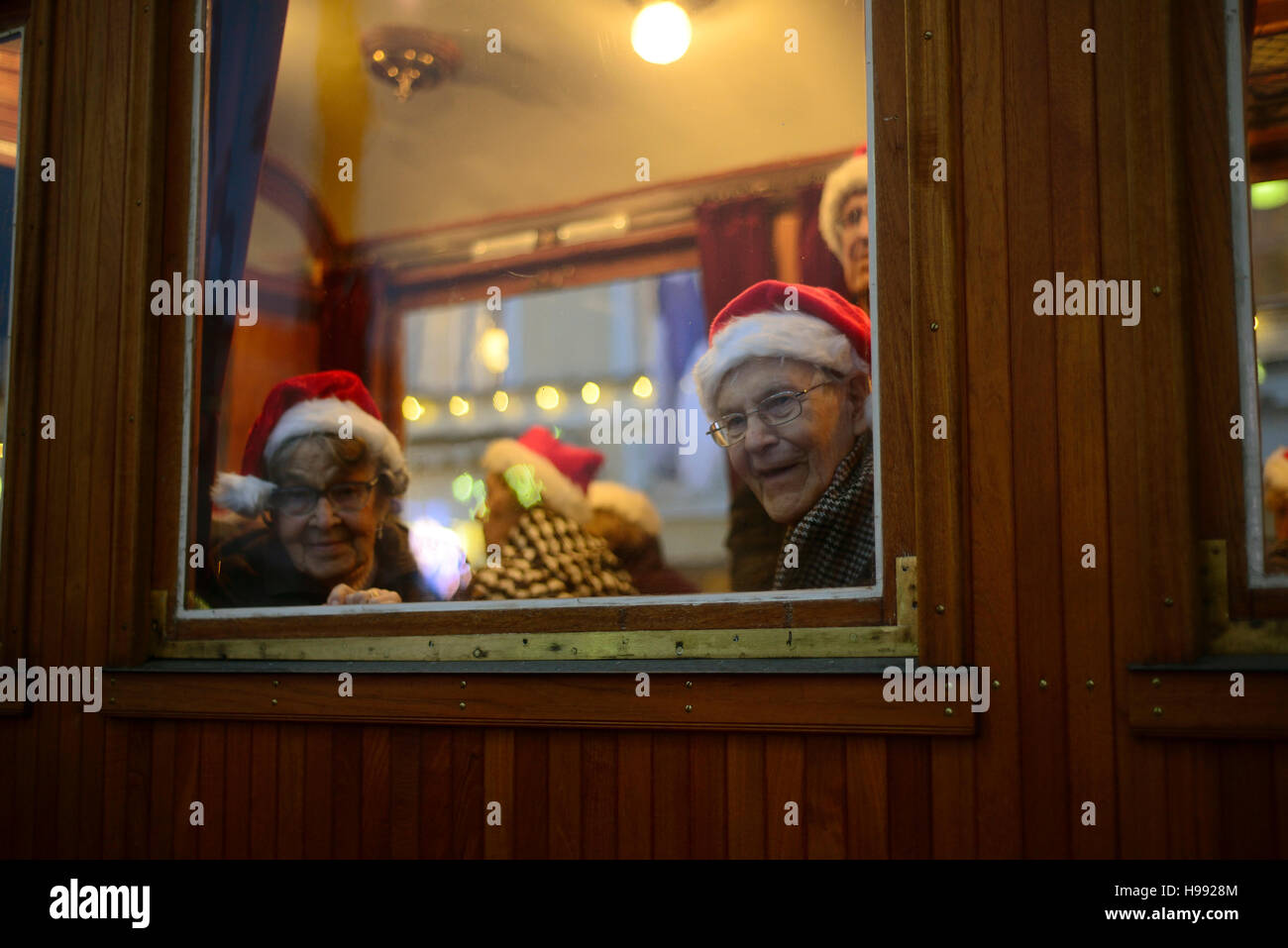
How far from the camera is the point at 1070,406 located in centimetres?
192

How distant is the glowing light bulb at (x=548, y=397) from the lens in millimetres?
2693

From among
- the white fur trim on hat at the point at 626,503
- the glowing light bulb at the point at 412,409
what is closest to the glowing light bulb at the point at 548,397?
the white fur trim on hat at the point at 626,503

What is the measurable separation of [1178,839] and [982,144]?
115 cm

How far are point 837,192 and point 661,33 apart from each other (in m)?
0.69

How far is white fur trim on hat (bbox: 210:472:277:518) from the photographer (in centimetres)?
284

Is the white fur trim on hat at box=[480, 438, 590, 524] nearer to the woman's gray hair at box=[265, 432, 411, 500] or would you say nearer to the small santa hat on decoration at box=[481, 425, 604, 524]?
the small santa hat on decoration at box=[481, 425, 604, 524]

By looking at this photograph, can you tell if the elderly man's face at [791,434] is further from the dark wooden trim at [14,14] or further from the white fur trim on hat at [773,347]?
the dark wooden trim at [14,14]

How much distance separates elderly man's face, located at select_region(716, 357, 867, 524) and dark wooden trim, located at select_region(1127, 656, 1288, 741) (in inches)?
26.1

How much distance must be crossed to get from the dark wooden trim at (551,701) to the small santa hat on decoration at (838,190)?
83 centimetres

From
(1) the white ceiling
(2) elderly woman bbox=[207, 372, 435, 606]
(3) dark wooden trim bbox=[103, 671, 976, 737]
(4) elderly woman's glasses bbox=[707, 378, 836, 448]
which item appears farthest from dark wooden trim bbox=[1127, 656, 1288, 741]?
(2) elderly woman bbox=[207, 372, 435, 606]

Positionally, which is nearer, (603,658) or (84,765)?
(603,658)
